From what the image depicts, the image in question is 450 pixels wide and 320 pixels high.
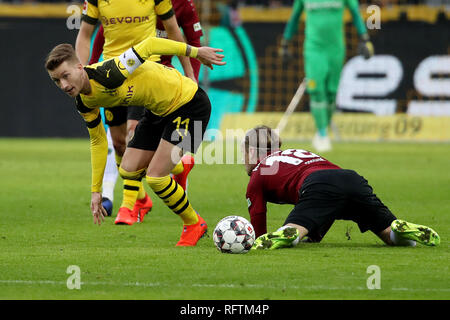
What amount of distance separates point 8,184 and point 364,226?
20.0 feet

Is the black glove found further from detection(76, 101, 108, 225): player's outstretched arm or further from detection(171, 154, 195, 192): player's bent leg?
detection(76, 101, 108, 225): player's outstretched arm

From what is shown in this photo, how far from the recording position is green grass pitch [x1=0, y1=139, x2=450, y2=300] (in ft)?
15.9

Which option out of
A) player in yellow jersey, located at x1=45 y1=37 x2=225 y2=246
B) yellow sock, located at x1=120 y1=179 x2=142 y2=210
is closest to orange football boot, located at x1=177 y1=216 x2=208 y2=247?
player in yellow jersey, located at x1=45 y1=37 x2=225 y2=246

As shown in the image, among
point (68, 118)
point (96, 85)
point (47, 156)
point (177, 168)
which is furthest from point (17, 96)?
point (96, 85)

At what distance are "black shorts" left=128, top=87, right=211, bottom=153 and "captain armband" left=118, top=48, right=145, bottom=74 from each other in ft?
1.75

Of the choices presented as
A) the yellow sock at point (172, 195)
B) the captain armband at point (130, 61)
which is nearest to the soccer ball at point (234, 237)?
the yellow sock at point (172, 195)

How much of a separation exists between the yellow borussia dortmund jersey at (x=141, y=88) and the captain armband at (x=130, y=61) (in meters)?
0.06

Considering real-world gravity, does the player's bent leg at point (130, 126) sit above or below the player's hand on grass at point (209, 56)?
below

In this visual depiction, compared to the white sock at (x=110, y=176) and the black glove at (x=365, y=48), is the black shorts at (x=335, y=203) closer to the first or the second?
the white sock at (x=110, y=176)

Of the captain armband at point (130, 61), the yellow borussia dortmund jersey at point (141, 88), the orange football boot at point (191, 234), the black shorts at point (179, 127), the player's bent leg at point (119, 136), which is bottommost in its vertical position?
the orange football boot at point (191, 234)

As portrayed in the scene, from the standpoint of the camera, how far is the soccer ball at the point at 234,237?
6113mm

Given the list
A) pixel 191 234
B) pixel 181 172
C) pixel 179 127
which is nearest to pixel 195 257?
pixel 191 234

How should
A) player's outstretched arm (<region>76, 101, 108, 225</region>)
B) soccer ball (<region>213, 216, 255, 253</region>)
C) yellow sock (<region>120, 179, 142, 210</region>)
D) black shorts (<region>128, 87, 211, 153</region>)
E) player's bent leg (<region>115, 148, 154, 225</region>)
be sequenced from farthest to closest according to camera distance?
yellow sock (<region>120, 179, 142, 210</region>), player's bent leg (<region>115, 148, 154, 225</region>), black shorts (<region>128, 87, 211, 153</region>), player's outstretched arm (<region>76, 101, 108, 225</region>), soccer ball (<region>213, 216, 255, 253</region>)
